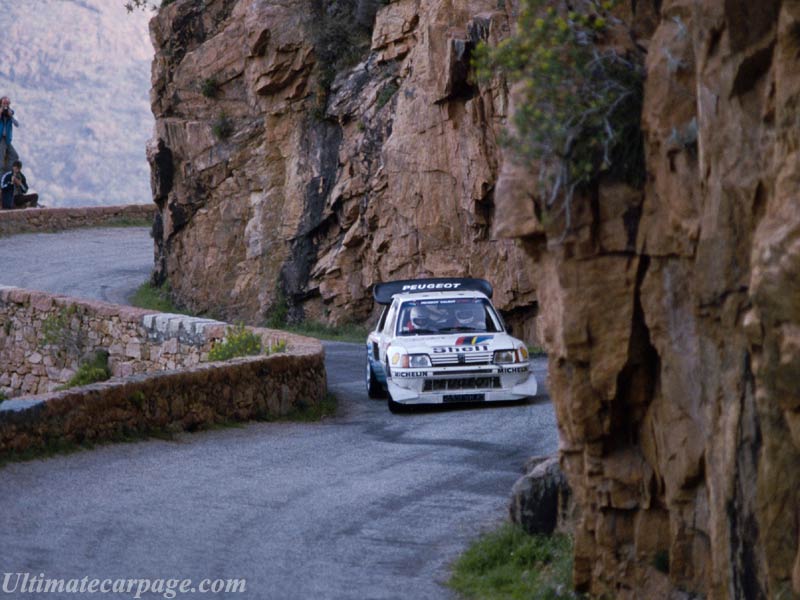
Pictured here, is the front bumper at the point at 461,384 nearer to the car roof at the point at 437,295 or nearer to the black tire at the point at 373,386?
the black tire at the point at 373,386

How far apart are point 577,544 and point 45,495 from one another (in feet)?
17.2

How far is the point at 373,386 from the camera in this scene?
17.7m

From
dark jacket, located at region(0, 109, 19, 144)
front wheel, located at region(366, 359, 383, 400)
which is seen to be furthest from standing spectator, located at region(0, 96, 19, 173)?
front wheel, located at region(366, 359, 383, 400)

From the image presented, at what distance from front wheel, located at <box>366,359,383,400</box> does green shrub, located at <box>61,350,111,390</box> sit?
4.77 meters

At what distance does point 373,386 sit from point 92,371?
527 centimetres

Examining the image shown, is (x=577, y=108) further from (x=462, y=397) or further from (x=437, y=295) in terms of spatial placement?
(x=437, y=295)

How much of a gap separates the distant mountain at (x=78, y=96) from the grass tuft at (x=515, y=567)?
90.9 meters

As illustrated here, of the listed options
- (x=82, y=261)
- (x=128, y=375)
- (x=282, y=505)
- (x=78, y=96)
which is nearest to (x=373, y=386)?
(x=128, y=375)

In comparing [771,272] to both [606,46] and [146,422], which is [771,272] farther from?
[146,422]

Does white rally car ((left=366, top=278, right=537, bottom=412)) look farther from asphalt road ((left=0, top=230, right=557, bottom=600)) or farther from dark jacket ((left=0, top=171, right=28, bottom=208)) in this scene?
dark jacket ((left=0, top=171, right=28, bottom=208))

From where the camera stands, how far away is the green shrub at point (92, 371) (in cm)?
1970

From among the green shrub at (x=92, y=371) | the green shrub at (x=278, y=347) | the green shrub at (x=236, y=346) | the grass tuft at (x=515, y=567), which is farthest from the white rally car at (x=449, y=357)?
the grass tuft at (x=515, y=567)

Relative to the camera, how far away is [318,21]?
30.6m

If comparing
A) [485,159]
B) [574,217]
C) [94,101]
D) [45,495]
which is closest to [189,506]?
[45,495]
